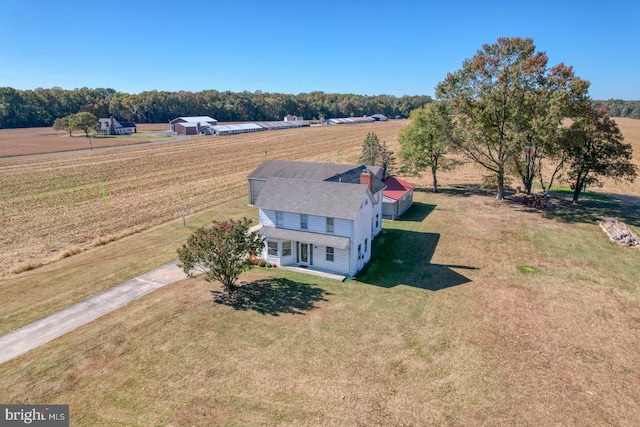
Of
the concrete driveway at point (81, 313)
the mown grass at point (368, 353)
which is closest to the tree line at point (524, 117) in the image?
the mown grass at point (368, 353)

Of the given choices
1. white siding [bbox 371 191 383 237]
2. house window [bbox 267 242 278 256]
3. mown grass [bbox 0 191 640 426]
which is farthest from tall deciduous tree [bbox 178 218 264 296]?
white siding [bbox 371 191 383 237]

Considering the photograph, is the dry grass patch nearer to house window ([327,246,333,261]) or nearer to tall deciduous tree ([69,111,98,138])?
house window ([327,246,333,261])

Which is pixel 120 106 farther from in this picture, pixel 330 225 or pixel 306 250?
pixel 330 225

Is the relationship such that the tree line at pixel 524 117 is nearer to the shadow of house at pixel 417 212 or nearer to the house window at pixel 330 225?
the shadow of house at pixel 417 212

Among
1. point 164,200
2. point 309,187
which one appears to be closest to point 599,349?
point 309,187

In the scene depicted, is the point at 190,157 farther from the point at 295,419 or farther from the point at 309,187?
the point at 295,419

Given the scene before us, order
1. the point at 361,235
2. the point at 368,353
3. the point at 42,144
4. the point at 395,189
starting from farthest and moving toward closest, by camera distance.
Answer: the point at 42,144
the point at 395,189
the point at 361,235
the point at 368,353

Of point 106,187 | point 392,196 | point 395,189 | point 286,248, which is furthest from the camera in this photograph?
point 106,187

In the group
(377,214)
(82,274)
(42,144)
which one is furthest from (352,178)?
(42,144)
